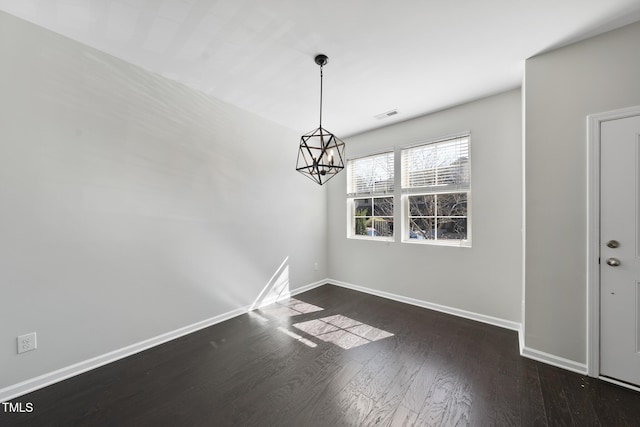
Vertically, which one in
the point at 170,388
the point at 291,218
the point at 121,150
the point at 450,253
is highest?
the point at 121,150

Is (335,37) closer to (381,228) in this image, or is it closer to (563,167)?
(563,167)

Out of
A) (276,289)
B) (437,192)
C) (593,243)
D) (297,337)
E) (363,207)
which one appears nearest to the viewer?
(593,243)

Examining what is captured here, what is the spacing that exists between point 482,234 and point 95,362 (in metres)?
4.21

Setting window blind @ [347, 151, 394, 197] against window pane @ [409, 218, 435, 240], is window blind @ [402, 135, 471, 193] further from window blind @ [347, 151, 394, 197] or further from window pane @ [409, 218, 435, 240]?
window pane @ [409, 218, 435, 240]

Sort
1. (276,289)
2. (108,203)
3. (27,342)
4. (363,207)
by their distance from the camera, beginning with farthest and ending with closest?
(363,207) → (276,289) → (108,203) → (27,342)

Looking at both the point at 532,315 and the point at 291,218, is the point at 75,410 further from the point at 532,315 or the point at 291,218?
Answer: the point at 532,315

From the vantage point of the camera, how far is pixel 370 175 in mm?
4152

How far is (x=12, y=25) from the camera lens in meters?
1.80

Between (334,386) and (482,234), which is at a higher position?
(482,234)

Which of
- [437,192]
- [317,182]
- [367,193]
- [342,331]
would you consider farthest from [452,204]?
[342,331]

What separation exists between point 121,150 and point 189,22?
4.34ft

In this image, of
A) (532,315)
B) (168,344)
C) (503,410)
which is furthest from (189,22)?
(532,315)

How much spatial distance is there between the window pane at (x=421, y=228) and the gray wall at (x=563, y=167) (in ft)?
4.09

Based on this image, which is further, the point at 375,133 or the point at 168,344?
the point at 375,133
